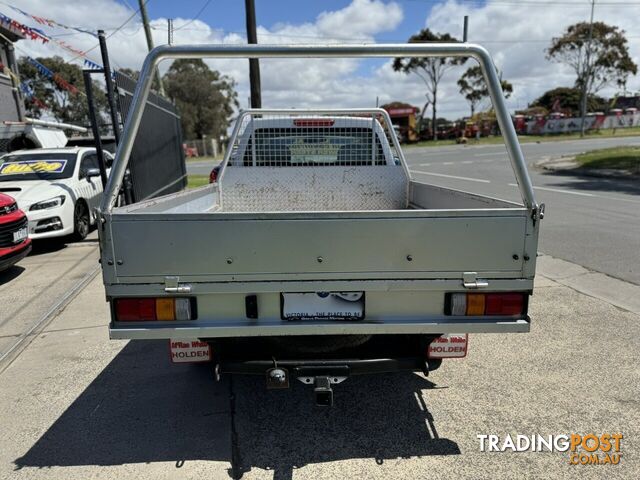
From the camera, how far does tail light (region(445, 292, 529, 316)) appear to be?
257cm

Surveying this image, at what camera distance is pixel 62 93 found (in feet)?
147

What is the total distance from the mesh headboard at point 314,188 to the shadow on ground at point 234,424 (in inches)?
74.9

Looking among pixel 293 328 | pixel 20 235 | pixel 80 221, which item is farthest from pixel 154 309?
pixel 80 221

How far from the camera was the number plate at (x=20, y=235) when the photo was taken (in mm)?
6145

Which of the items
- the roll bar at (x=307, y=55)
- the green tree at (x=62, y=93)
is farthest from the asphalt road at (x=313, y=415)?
the green tree at (x=62, y=93)

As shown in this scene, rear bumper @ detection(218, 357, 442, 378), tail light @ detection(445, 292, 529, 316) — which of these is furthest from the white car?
tail light @ detection(445, 292, 529, 316)

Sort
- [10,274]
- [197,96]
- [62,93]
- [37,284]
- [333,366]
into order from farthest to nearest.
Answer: [197,96] → [62,93] → [10,274] → [37,284] → [333,366]

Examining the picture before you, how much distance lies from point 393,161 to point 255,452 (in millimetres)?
3399

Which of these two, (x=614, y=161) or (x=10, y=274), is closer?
(x=10, y=274)

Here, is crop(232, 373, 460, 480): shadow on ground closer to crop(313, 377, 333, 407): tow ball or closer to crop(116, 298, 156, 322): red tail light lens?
crop(313, 377, 333, 407): tow ball

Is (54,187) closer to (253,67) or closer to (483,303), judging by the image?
(253,67)

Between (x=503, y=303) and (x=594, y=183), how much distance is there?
1488 cm

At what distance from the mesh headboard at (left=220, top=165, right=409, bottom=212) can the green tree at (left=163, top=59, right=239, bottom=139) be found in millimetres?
48340

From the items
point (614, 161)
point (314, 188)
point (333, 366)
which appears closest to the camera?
point (333, 366)
